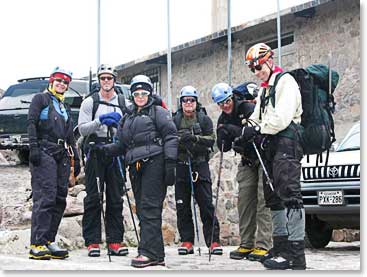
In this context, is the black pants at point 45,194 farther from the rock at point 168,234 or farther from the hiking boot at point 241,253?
the rock at point 168,234

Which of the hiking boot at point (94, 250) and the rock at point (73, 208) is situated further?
the rock at point (73, 208)

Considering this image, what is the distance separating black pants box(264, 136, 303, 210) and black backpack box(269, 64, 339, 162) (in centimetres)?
17

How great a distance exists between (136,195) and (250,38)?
10199mm

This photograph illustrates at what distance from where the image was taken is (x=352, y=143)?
7.51 meters

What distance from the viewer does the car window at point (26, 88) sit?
1184cm

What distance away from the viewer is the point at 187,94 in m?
6.37

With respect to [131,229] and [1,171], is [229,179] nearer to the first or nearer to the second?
[131,229]

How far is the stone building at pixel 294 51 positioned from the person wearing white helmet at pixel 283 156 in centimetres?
730

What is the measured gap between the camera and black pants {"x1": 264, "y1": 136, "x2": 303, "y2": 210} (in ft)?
15.5

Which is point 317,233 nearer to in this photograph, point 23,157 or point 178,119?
point 178,119

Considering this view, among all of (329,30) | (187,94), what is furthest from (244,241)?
(329,30)

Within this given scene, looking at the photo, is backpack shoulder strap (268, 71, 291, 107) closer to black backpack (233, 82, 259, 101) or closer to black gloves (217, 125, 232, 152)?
black gloves (217, 125, 232, 152)

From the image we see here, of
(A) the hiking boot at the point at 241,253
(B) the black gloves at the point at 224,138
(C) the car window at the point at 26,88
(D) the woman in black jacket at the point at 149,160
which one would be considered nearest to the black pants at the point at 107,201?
(D) the woman in black jacket at the point at 149,160

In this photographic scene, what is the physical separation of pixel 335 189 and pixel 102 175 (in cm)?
259
